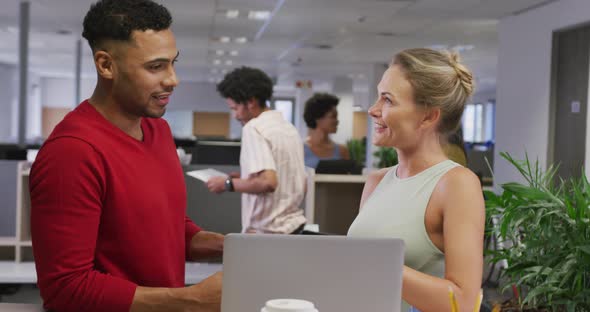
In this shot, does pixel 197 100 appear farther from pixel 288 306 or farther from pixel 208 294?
pixel 288 306

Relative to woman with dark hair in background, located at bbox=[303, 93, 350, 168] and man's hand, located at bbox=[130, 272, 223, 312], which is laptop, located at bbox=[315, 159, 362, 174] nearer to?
woman with dark hair in background, located at bbox=[303, 93, 350, 168]

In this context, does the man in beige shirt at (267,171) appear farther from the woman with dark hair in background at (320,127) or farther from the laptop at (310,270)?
the laptop at (310,270)

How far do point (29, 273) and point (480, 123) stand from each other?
2125cm

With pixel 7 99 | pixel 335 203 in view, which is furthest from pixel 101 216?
pixel 7 99

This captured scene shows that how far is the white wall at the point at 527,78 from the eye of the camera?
788cm

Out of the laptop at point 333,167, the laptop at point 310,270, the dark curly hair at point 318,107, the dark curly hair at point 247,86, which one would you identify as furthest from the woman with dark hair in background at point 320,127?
the laptop at point 310,270

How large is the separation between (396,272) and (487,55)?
13.4m

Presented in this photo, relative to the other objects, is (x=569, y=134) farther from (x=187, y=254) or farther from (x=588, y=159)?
(x=187, y=254)

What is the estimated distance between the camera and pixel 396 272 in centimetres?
114

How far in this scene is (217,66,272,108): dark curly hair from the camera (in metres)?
3.71

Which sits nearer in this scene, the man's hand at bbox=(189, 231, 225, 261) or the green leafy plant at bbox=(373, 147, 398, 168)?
the man's hand at bbox=(189, 231, 225, 261)

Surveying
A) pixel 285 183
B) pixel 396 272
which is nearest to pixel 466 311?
pixel 396 272

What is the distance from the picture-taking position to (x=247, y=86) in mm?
3719

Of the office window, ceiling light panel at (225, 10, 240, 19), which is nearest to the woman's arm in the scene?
ceiling light panel at (225, 10, 240, 19)
